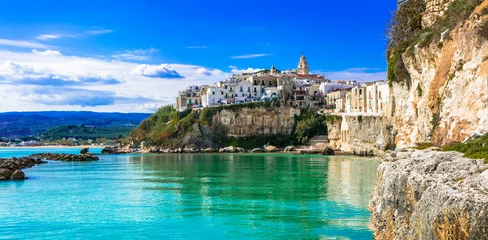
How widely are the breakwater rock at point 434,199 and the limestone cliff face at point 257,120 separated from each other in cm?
8271

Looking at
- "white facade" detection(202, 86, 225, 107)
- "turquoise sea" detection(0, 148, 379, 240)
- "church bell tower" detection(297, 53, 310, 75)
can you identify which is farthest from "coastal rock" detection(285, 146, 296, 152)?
"church bell tower" detection(297, 53, 310, 75)

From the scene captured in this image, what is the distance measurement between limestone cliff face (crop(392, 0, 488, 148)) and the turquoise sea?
17.7 feet

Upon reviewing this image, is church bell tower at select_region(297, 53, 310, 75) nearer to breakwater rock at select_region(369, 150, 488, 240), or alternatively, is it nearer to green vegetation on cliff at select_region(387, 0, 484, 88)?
green vegetation on cliff at select_region(387, 0, 484, 88)

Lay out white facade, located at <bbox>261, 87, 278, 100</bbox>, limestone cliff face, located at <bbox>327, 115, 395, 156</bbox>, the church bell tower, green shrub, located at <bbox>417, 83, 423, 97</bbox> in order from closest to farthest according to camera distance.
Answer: green shrub, located at <bbox>417, 83, 423, 97</bbox> < limestone cliff face, located at <bbox>327, 115, 395, 156</bbox> < white facade, located at <bbox>261, 87, 278, 100</bbox> < the church bell tower

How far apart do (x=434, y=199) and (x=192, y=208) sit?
57.6 ft

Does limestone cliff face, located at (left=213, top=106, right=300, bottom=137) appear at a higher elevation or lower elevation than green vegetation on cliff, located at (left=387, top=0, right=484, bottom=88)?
lower

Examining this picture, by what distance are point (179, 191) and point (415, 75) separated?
825 inches

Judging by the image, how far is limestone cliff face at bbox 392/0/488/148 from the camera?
82.0 feet

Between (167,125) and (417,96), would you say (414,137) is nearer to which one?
(417,96)

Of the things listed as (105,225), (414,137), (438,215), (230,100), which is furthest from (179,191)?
(230,100)

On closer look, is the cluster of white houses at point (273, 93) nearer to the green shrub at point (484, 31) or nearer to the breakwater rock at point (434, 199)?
the green shrub at point (484, 31)

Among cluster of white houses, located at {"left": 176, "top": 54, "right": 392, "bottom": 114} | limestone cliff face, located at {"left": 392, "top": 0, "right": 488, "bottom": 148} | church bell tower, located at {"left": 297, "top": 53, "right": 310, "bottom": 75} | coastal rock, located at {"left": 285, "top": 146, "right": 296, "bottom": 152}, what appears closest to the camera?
limestone cliff face, located at {"left": 392, "top": 0, "right": 488, "bottom": 148}

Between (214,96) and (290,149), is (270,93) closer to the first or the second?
(214,96)

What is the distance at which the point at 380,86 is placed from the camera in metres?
69.1
